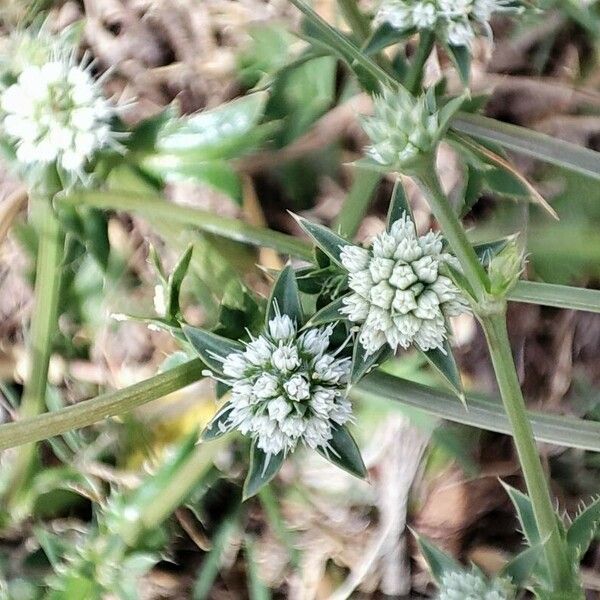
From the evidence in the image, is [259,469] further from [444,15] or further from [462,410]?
[444,15]

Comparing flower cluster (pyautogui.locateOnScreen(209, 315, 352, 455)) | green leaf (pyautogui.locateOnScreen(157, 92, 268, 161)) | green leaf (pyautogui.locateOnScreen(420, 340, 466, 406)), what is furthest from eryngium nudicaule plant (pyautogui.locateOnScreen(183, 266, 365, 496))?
green leaf (pyautogui.locateOnScreen(157, 92, 268, 161))

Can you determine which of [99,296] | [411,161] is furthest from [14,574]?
[411,161]

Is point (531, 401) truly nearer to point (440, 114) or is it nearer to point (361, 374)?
point (361, 374)

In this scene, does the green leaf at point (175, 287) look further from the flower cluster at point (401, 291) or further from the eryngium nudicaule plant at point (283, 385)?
the flower cluster at point (401, 291)

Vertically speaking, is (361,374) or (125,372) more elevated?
(361,374)

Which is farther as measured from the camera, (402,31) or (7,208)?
(7,208)

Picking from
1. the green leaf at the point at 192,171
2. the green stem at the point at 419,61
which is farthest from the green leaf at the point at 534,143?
the green leaf at the point at 192,171
